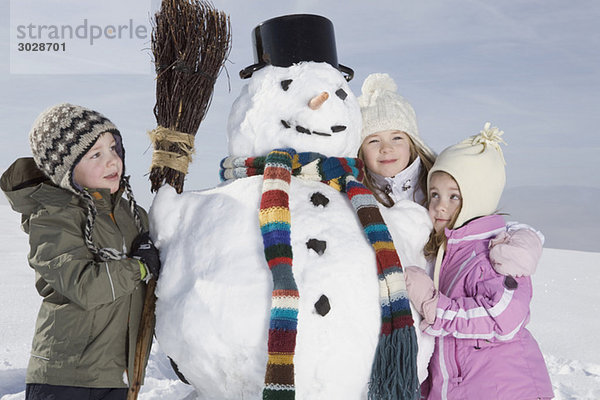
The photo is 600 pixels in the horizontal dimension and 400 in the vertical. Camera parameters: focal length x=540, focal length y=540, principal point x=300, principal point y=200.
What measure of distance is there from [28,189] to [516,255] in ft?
5.96

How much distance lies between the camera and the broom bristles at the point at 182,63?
2.19 m

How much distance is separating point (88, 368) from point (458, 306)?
1386 mm

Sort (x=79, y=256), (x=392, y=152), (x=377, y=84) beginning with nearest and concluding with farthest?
(x=79, y=256) < (x=392, y=152) < (x=377, y=84)

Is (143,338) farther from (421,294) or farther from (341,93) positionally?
(341,93)

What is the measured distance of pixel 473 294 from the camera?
203 cm

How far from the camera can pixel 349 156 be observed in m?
2.15

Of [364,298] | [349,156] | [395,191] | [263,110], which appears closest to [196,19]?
[263,110]

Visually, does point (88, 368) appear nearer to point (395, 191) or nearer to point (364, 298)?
point (364, 298)

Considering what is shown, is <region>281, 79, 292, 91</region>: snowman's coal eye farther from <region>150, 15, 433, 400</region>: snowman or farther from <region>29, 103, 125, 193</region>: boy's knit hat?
<region>29, 103, 125, 193</region>: boy's knit hat

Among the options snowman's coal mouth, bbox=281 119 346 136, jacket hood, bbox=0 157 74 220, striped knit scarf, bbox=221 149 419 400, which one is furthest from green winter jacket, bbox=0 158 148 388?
snowman's coal mouth, bbox=281 119 346 136

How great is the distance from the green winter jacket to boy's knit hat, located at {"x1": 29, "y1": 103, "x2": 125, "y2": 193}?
8cm

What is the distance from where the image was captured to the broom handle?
2.09m

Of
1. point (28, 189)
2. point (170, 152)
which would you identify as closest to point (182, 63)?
point (170, 152)

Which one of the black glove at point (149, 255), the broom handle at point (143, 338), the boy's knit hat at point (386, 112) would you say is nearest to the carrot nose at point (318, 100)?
the boy's knit hat at point (386, 112)
